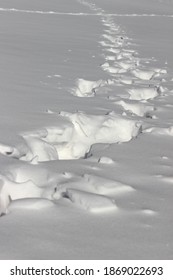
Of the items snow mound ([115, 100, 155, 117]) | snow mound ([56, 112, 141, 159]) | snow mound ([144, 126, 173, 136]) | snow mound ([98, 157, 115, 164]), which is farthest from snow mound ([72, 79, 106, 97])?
snow mound ([98, 157, 115, 164])

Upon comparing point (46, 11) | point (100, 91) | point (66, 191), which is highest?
point (66, 191)

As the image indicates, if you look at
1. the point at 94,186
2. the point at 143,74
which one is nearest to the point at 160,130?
the point at 94,186

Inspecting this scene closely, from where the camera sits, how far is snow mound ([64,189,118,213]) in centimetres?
228

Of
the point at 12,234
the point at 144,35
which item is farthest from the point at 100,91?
the point at 144,35

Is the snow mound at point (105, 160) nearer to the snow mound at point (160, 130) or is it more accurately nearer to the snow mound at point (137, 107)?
the snow mound at point (160, 130)

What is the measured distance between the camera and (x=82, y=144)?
11.7 feet

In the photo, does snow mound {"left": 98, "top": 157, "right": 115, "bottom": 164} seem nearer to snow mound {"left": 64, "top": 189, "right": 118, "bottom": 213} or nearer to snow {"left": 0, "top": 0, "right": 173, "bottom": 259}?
snow {"left": 0, "top": 0, "right": 173, "bottom": 259}

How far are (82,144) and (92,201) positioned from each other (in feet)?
4.31

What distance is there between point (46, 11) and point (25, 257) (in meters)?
11.5

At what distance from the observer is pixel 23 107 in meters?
3.98

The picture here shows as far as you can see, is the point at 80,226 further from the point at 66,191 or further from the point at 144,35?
the point at 144,35

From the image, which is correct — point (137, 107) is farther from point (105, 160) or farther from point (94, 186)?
point (94, 186)

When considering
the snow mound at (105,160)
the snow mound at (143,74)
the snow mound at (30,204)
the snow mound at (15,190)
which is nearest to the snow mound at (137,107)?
the snow mound at (105,160)

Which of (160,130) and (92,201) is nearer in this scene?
(92,201)
